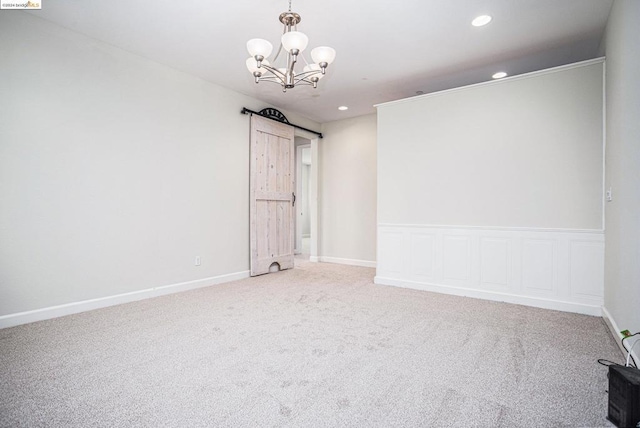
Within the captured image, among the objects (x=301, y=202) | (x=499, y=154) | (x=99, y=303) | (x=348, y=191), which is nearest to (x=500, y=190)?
(x=499, y=154)

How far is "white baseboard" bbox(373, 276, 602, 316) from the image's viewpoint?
3.14 m

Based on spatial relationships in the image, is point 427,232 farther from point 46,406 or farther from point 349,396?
point 46,406

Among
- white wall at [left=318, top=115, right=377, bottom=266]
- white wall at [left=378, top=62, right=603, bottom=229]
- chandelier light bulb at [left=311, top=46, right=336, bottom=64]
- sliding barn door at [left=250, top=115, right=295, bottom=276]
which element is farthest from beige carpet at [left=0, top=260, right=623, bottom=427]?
white wall at [left=318, top=115, right=377, bottom=266]

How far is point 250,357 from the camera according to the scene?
216cm

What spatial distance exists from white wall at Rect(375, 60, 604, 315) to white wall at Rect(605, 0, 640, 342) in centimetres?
30

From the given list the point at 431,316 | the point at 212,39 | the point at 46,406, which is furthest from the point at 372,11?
the point at 46,406

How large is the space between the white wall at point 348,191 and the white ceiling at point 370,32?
1.75 meters

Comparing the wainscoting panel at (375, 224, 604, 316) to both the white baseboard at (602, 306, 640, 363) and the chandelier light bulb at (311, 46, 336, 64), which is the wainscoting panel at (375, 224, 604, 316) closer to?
the white baseboard at (602, 306, 640, 363)

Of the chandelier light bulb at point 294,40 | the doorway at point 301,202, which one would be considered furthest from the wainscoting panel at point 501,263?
the doorway at point 301,202

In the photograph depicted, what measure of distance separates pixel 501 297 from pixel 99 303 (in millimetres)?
4420

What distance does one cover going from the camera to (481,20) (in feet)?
9.47

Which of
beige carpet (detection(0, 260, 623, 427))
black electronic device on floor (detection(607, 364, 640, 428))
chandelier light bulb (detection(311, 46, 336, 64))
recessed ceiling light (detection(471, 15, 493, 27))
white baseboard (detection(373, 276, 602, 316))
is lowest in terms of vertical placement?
beige carpet (detection(0, 260, 623, 427))

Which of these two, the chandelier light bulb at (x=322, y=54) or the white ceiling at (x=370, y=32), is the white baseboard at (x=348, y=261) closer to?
the white ceiling at (x=370, y=32)

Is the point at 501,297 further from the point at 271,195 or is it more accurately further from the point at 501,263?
the point at 271,195
